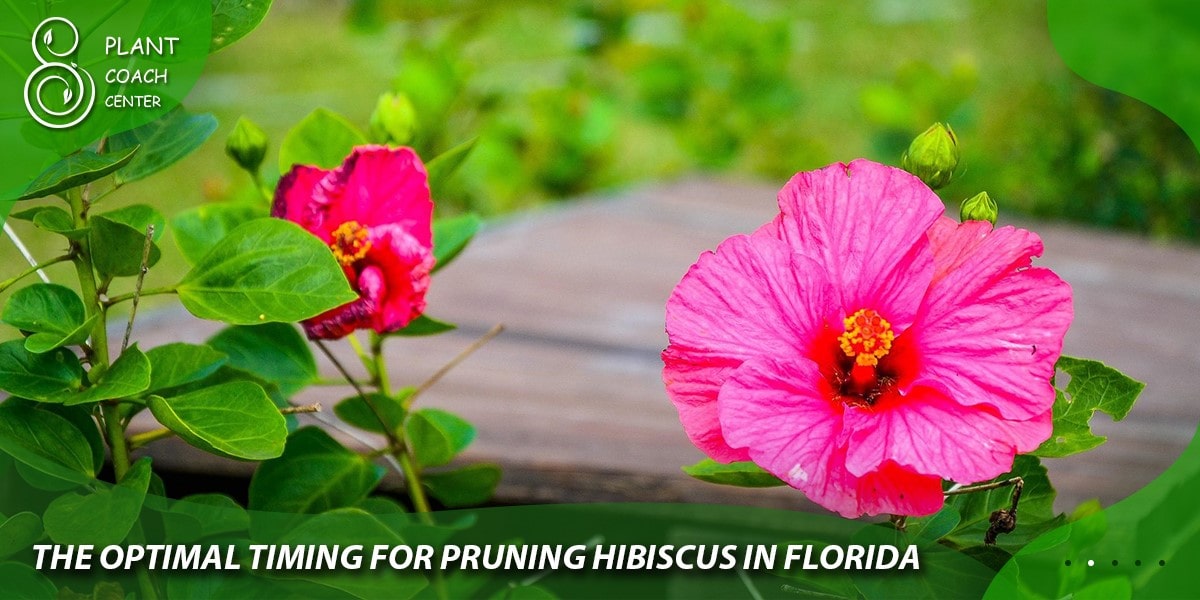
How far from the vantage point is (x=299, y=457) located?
48 cm

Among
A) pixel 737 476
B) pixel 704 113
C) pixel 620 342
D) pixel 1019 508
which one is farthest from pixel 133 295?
pixel 704 113

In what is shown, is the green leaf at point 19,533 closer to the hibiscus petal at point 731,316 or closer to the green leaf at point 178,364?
the green leaf at point 178,364

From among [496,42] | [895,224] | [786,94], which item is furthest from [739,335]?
[496,42]

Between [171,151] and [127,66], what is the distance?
0.04 metres

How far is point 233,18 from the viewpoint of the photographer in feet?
1.34

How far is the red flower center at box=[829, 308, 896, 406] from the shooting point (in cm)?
36

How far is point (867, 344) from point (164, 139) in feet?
0.93

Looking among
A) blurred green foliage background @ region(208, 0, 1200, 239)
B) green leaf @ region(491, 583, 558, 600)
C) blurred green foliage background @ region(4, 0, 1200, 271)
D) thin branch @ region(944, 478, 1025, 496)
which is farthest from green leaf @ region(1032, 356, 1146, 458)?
blurred green foliage background @ region(4, 0, 1200, 271)

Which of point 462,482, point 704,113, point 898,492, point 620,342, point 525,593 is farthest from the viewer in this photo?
point 704,113

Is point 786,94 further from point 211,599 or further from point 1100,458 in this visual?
point 211,599

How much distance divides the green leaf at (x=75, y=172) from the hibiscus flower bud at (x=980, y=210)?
281mm

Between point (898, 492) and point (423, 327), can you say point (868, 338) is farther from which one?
point (423, 327)

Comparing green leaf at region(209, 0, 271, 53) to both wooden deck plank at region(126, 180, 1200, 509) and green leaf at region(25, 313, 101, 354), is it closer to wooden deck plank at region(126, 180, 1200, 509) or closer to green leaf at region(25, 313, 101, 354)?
green leaf at region(25, 313, 101, 354)

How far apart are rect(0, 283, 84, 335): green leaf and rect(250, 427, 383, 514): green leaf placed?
98 mm
